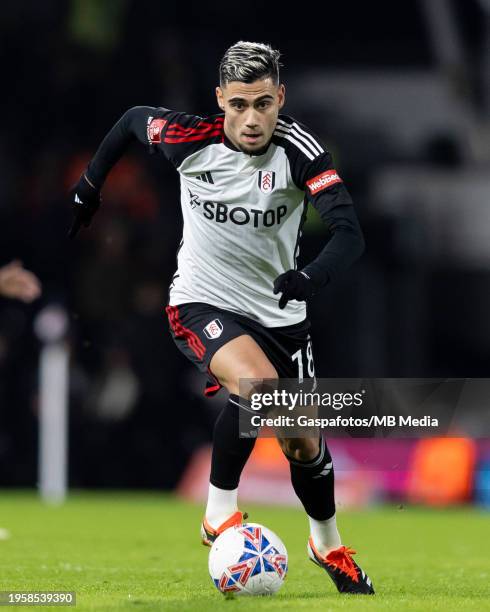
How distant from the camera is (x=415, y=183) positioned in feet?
52.0

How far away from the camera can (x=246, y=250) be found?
7.03m

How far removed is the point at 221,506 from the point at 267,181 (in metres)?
1.44

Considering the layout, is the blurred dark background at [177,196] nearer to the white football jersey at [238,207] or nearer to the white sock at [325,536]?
the white football jersey at [238,207]

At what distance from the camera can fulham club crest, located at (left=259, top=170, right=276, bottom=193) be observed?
686cm

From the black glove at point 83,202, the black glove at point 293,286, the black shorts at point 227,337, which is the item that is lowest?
the black shorts at point 227,337

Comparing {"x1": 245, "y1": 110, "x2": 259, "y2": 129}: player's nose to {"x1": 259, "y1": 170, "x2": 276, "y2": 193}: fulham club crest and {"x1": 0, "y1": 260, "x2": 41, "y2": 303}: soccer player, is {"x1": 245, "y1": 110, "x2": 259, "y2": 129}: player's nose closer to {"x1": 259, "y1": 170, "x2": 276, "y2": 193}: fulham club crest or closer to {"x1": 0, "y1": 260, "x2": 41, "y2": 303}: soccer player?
{"x1": 259, "y1": 170, "x2": 276, "y2": 193}: fulham club crest

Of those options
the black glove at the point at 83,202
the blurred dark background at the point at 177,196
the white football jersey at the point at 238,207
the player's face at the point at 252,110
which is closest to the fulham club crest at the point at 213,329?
the white football jersey at the point at 238,207

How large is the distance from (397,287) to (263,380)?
31.2ft

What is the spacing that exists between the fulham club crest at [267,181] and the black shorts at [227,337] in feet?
1.95

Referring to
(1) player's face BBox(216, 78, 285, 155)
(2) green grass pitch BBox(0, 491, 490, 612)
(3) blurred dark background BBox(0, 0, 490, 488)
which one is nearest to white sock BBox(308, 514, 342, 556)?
(2) green grass pitch BBox(0, 491, 490, 612)

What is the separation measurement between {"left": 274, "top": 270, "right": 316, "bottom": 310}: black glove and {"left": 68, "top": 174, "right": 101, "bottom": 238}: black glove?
160cm

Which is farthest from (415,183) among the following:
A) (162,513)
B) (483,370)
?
(162,513)

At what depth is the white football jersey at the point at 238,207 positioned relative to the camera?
22.5 ft

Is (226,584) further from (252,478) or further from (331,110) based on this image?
(331,110)
